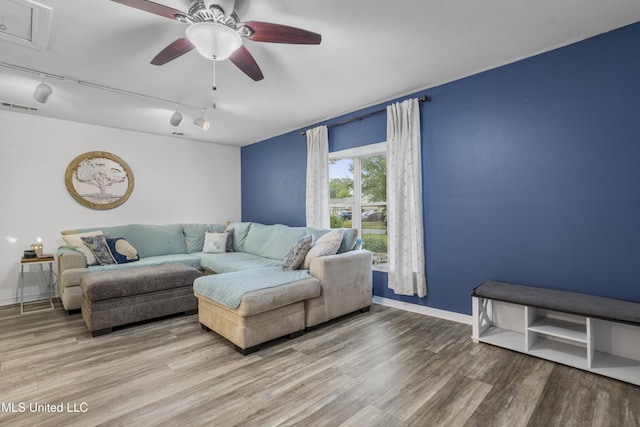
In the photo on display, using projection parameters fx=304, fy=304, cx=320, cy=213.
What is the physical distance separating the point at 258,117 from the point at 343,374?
356 cm

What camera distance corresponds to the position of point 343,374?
7.36ft

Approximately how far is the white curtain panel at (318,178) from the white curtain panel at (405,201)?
1.08m

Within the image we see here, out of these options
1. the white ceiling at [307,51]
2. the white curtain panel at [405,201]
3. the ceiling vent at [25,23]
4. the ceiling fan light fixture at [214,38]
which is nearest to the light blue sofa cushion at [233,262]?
the white curtain panel at [405,201]

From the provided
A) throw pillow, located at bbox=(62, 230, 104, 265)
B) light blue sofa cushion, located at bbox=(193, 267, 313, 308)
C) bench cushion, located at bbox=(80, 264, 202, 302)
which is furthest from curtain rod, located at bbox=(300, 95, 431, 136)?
throw pillow, located at bbox=(62, 230, 104, 265)

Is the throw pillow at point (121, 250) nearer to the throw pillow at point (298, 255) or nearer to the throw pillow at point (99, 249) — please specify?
the throw pillow at point (99, 249)

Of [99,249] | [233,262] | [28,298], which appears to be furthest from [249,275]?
[28,298]

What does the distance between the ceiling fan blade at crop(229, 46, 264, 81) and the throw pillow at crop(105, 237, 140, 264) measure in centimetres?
313

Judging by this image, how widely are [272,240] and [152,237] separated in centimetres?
196

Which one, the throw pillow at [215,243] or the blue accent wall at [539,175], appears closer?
the blue accent wall at [539,175]

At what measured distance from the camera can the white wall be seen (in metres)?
4.11

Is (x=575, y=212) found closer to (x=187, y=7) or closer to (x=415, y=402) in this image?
(x=415, y=402)

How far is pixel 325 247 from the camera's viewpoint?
3383 mm

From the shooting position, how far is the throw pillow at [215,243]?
4928mm

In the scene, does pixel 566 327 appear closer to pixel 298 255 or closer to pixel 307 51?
pixel 298 255
